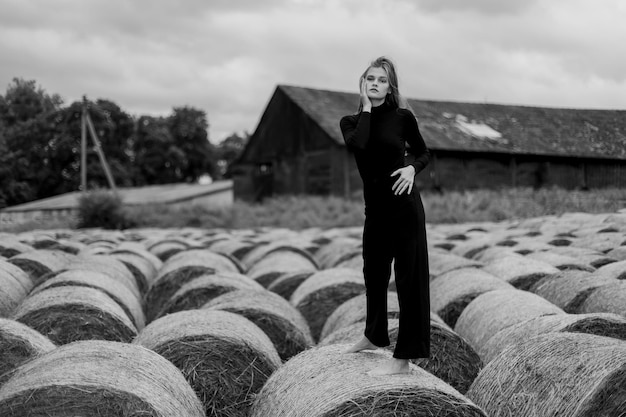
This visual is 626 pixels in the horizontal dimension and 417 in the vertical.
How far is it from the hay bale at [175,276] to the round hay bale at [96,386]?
474cm

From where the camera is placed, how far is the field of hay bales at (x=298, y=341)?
171 inches

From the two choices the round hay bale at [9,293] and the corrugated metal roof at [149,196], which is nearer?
the round hay bale at [9,293]

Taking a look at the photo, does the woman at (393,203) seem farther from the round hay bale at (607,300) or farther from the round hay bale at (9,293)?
the round hay bale at (9,293)

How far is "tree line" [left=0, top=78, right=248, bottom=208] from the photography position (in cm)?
2952

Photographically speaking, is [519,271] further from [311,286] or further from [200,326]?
[200,326]

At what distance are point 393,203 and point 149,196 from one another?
148 feet

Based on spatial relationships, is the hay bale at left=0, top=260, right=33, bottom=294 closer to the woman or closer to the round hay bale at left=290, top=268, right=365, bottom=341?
the round hay bale at left=290, top=268, right=365, bottom=341

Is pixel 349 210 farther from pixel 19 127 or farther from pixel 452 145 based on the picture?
pixel 19 127

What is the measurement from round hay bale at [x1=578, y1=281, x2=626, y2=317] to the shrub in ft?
91.5

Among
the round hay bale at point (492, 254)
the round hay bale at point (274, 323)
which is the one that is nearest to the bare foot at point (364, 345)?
the round hay bale at point (274, 323)

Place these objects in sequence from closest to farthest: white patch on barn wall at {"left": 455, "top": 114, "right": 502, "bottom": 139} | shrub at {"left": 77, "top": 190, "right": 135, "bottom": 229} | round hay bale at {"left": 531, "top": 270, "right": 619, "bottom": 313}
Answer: round hay bale at {"left": 531, "top": 270, "right": 619, "bottom": 313} → white patch on barn wall at {"left": 455, "top": 114, "right": 502, "bottom": 139} → shrub at {"left": 77, "top": 190, "right": 135, "bottom": 229}

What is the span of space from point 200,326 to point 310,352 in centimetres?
123

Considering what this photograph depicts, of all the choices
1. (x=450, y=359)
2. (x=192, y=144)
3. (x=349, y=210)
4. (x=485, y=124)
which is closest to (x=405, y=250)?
(x=450, y=359)

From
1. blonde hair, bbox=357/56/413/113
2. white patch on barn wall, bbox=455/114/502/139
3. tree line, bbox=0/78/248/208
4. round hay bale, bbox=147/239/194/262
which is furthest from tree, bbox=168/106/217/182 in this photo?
blonde hair, bbox=357/56/413/113
